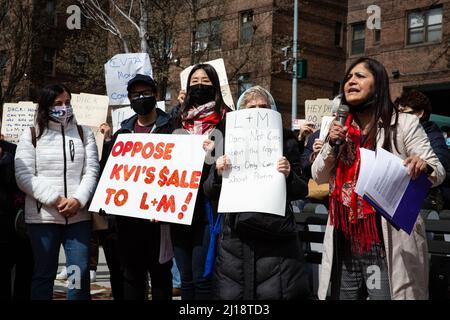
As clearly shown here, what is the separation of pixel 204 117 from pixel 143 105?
21.7 inches

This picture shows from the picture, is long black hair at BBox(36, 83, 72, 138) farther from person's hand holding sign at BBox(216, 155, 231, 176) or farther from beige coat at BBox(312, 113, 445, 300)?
beige coat at BBox(312, 113, 445, 300)

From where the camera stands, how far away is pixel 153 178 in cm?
460

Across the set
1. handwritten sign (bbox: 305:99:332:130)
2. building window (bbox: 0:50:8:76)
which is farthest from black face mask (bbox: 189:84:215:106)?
building window (bbox: 0:50:8:76)

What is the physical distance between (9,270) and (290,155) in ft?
7.47

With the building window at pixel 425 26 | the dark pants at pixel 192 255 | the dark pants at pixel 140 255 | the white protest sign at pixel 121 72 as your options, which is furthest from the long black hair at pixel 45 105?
the building window at pixel 425 26

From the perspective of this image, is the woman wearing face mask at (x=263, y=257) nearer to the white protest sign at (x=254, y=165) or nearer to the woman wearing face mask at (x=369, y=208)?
the white protest sign at (x=254, y=165)

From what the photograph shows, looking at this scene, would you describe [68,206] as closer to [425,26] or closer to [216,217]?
[216,217]

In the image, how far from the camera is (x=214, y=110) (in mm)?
4605

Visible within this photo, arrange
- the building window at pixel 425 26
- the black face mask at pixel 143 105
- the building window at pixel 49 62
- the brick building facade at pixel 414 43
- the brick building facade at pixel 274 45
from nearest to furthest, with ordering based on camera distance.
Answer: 1. the black face mask at pixel 143 105
2. the brick building facade at pixel 274 45
3. the brick building facade at pixel 414 43
4. the building window at pixel 425 26
5. the building window at pixel 49 62

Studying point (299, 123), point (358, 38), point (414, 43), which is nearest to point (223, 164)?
point (299, 123)

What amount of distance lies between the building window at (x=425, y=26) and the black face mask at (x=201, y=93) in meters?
25.5

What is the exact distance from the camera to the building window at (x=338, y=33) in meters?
33.8

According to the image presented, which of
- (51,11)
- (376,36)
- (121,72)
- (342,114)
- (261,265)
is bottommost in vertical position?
(261,265)

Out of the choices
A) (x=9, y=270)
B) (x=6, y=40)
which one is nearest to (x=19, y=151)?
(x=9, y=270)
